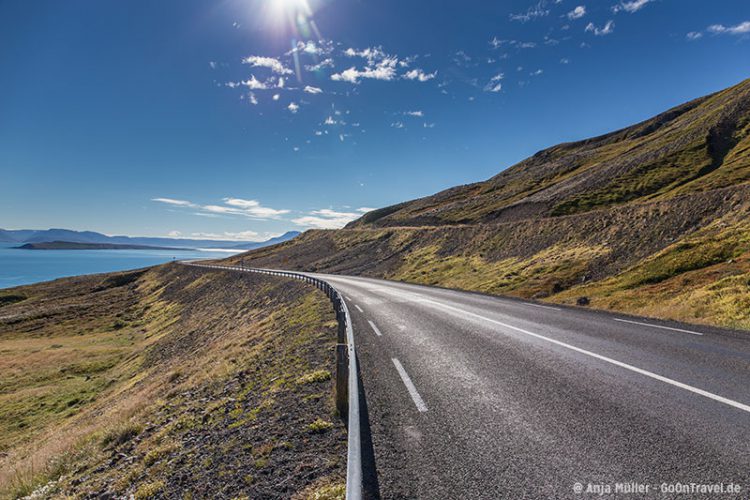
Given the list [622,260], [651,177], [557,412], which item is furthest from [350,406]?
[651,177]

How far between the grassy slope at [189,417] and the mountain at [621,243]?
1330 centimetres

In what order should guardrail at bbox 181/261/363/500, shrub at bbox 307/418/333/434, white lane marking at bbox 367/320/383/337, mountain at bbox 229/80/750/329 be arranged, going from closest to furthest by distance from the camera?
guardrail at bbox 181/261/363/500 → shrub at bbox 307/418/333/434 → white lane marking at bbox 367/320/383/337 → mountain at bbox 229/80/750/329

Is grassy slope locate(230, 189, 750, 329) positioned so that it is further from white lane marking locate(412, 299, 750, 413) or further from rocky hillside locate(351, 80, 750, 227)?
rocky hillside locate(351, 80, 750, 227)

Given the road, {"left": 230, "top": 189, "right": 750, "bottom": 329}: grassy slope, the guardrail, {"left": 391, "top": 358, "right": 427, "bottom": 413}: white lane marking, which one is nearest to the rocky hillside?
{"left": 230, "top": 189, "right": 750, "bottom": 329}: grassy slope

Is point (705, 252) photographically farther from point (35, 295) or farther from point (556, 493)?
point (35, 295)

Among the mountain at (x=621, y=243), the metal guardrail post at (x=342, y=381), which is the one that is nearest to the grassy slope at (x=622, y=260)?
the mountain at (x=621, y=243)

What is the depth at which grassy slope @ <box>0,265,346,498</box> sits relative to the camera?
16.4 feet

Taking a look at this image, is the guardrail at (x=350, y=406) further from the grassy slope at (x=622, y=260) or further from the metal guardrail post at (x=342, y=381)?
the grassy slope at (x=622, y=260)

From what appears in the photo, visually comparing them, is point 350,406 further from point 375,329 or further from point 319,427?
Result: point 375,329

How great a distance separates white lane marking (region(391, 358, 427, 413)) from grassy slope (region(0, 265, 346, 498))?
1.30m

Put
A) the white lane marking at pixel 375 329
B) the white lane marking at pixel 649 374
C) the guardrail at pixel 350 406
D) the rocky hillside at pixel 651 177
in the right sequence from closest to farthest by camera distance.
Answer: the guardrail at pixel 350 406 < the white lane marking at pixel 649 374 < the white lane marking at pixel 375 329 < the rocky hillside at pixel 651 177

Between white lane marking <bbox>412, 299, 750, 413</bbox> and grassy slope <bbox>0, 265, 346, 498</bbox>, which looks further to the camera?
white lane marking <bbox>412, 299, 750, 413</bbox>

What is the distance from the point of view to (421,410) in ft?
18.0

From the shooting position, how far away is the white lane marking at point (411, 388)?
18.5 ft
